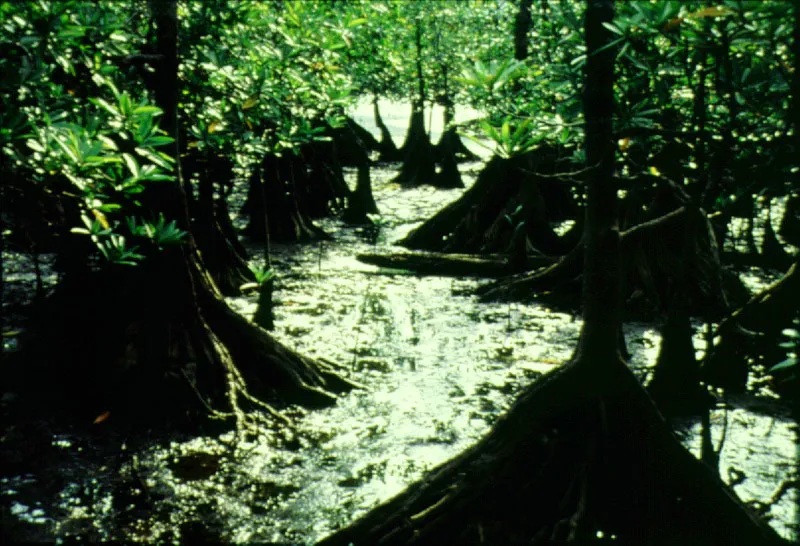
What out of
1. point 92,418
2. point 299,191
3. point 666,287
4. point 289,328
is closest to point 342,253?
point 299,191

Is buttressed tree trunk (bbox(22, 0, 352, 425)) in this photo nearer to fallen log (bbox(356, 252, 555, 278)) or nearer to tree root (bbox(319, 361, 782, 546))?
tree root (bbox(319, 361, 782, 546))

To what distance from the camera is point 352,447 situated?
5426 mm

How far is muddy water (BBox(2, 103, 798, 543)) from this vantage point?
14.7ft

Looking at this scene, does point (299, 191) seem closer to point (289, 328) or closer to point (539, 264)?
point (539, 264)

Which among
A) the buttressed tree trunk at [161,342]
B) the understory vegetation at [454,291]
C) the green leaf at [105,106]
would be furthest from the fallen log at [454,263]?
the green leaf at [105,106]

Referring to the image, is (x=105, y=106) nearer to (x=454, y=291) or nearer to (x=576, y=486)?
(x=576, y=486)

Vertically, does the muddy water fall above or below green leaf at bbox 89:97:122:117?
below

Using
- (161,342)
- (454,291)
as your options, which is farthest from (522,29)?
(161,342)

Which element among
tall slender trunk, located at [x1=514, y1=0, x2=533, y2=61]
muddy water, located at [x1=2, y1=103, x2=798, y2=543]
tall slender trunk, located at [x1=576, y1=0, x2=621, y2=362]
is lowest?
muddy water, located at [x1=2, y1=103, x2=798, y2=543]

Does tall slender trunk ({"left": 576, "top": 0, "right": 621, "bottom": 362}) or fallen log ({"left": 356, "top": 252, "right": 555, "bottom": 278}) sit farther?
fallen log ({"left": 356, "top": 252, "right": 555, "bottom": 278})

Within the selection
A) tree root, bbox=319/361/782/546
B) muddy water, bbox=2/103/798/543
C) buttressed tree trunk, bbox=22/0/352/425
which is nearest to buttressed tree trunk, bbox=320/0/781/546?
tree root, bbox=319/361/782/546

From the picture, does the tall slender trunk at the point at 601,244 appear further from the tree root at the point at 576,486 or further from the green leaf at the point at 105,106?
the green leaf at the point at 105,106

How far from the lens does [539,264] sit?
10.6 m

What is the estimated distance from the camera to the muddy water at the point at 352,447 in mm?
4484
